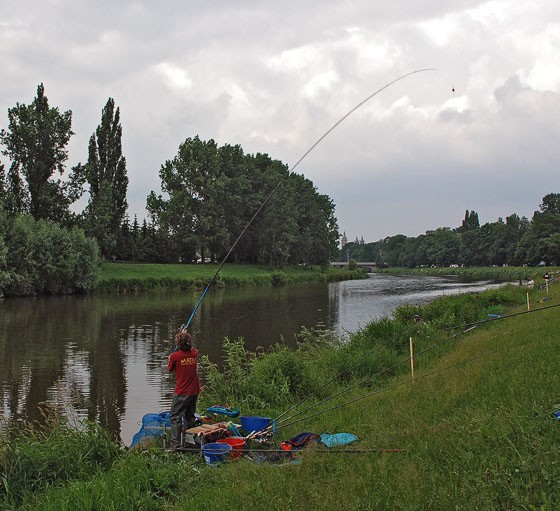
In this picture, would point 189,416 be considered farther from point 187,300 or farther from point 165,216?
point 165,216

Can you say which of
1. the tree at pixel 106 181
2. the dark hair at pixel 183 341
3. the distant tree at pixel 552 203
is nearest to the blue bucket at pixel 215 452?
the dark hair at pixel 183 341

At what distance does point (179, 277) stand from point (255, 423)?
1874 inches

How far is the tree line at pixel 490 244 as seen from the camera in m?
92.2

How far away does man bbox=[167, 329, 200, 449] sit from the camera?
7.69 m

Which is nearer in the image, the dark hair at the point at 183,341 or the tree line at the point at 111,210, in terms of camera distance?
the dark hair at the point at 183,341

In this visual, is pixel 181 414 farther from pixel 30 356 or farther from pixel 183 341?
pixel 30 356

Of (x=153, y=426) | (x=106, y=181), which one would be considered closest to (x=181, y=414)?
(x=153, y=426)

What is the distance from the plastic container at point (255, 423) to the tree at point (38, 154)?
4944 cm

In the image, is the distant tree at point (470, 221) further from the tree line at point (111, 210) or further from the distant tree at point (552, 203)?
the tree line at point (111, 210)

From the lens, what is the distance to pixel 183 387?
7.75m

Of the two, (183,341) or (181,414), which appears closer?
(181,414)

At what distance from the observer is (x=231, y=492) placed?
527 centimetres

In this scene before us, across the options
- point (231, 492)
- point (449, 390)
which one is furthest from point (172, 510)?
point (449, 390)

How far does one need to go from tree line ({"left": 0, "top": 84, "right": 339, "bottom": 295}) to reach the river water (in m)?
4.74
